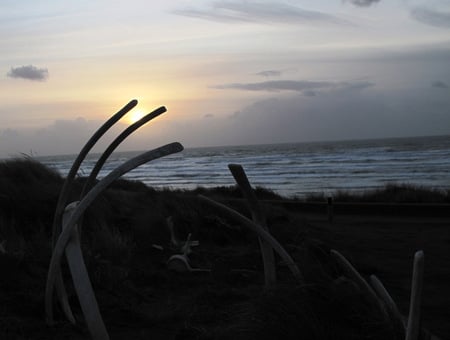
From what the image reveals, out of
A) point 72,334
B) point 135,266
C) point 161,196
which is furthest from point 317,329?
point 161,196

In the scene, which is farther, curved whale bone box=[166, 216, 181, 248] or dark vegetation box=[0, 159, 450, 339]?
curved whale bone box=[166, 216, 181, 248]

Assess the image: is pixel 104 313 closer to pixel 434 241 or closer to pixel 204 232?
pixel 204 232

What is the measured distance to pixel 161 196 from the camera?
1161 centimetres

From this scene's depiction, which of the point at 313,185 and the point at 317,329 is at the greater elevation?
the point at 317,329

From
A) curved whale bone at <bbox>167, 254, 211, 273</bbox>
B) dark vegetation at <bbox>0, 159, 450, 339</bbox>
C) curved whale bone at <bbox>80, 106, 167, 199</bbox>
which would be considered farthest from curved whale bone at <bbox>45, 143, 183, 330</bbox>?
curved whale bone at <bbox>167, 254, 211, 273</bbox>

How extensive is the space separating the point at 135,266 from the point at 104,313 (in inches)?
72.3

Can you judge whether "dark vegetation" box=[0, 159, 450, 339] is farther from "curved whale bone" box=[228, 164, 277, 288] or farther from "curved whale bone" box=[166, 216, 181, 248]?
"curved whale bone" box=[228, 164, 277, 288]

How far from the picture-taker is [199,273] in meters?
7.11

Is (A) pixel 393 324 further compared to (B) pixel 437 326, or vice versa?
(B) pixel 437 326

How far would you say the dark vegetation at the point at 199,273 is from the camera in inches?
150

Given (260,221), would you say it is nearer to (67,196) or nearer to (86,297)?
(86,297)

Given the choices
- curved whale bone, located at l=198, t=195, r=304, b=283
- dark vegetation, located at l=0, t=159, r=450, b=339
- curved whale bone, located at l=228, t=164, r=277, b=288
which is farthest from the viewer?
curved whale bone, located at l=228, t=164, r=277, b=288

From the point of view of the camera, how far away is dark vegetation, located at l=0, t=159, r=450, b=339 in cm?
381

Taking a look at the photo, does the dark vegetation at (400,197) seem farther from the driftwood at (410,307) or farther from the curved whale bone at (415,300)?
the curved whale bone at (415,300)
